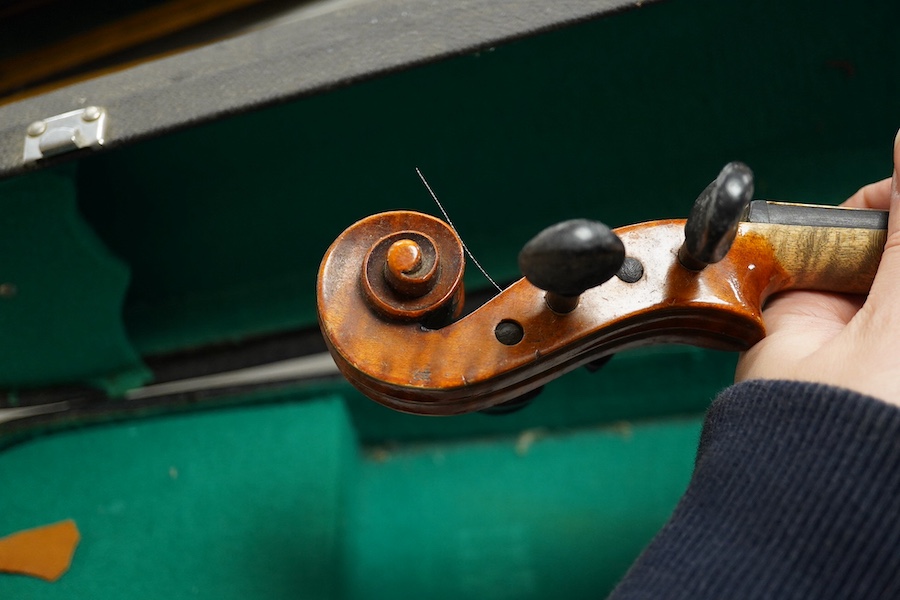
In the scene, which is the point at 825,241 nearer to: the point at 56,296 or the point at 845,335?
the point at 845,335

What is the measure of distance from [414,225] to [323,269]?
3.6 inches

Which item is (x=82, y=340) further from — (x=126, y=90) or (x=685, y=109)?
(x=685, y=109)

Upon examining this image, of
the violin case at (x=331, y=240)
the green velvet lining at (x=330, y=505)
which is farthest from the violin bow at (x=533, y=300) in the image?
the green velvet lining at (x=330, y=505)

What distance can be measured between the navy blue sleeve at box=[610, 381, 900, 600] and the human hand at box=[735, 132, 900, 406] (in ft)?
0.08

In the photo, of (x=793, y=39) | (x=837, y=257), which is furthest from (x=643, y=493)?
(x=793, y=39)

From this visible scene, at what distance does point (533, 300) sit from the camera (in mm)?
642

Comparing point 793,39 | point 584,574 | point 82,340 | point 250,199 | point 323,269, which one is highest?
point 793,39

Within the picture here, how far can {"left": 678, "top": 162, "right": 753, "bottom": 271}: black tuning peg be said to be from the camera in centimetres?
52

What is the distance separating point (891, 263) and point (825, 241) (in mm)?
72

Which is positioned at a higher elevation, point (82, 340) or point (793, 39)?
point (793, 39)

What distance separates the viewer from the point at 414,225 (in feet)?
2.03

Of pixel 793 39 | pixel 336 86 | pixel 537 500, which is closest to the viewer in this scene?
pixel 336 86

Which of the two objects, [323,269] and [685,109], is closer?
[323,269]

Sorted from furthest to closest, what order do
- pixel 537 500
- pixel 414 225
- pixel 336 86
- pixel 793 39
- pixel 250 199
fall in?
pixel 537 500, pixel 250 199, pixel 793 39, pixel 336 86, pixel 414 225
